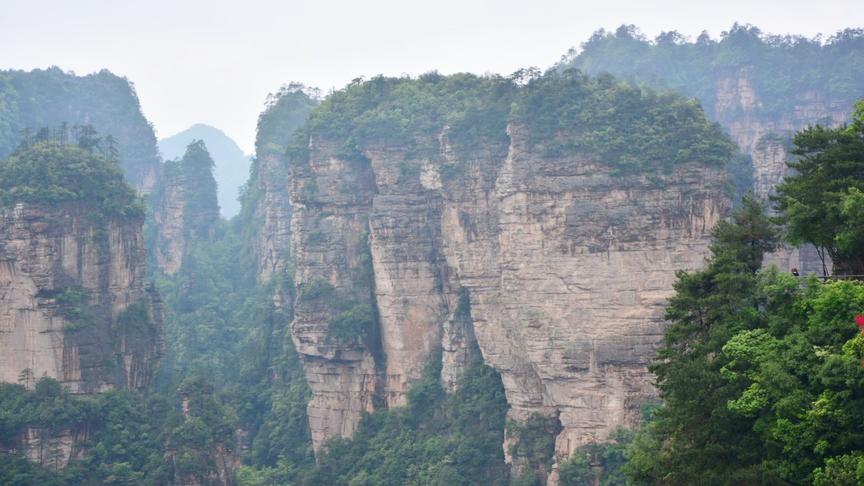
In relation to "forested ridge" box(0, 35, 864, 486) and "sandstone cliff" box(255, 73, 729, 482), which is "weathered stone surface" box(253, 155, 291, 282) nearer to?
"forested ridge" box(0, 35, 864, 486)

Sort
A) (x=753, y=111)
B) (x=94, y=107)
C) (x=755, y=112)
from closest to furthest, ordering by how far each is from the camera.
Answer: (x=755, y=112)
(x=753, y=111)
(x=94, y=107)

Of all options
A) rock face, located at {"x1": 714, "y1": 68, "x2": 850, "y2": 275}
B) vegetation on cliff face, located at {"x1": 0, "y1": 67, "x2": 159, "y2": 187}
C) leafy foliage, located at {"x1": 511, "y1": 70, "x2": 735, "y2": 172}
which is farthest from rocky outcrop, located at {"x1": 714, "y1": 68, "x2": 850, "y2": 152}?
vegetation on cliff face, located at {"x1": 0, "y1": 67, "x2": 159, "y2": 187}

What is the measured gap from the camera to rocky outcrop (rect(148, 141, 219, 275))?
256 ft

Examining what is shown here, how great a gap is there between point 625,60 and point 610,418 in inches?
1556

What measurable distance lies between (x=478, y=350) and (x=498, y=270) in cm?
331

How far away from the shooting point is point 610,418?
40.6 meters

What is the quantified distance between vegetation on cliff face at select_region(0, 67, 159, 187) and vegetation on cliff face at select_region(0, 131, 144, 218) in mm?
28525

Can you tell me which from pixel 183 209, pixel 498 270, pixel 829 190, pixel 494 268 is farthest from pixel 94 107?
pixel 829 190

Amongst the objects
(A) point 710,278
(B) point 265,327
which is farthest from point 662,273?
(B) point 265,327

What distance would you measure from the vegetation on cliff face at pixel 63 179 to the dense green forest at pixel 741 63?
948 inches

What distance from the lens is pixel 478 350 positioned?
154ft

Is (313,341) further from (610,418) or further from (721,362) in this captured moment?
(721,362)

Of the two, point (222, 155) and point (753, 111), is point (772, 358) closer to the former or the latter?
point (753, 111)

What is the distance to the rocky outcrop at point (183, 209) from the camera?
3076 inches
